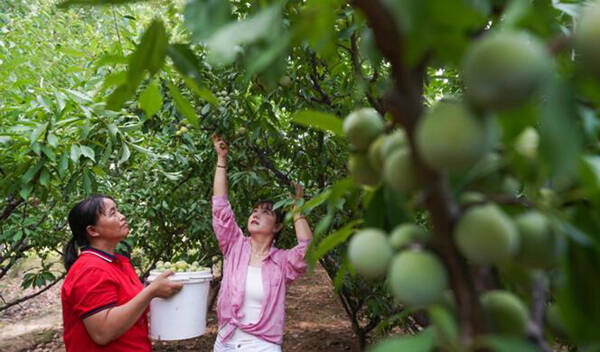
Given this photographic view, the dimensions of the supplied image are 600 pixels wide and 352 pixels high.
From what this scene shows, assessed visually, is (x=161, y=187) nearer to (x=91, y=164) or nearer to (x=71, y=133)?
(x=91, y=164)

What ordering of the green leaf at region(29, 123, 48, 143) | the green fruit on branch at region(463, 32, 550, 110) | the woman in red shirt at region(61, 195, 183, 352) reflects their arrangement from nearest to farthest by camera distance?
the green fruit on branch at region(463, 32, 550, 110)
the green leaf at region(29, 123, 48, 143)
the woman in red shirt at region(61, 195, 183, 352)

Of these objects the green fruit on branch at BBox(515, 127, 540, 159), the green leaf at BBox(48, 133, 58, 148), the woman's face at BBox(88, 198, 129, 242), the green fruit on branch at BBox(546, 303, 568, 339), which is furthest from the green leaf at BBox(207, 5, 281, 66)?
the woman's face at BBox(88, 198, 129, 242)

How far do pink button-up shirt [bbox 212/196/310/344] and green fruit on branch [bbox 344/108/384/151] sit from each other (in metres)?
2.41

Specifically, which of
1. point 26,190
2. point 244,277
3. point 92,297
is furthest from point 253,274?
point 26,190

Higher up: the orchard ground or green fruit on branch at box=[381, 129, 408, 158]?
green fruit on branch at box=[381, 129, 408, 158]

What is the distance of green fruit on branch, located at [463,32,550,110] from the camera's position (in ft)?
1.38

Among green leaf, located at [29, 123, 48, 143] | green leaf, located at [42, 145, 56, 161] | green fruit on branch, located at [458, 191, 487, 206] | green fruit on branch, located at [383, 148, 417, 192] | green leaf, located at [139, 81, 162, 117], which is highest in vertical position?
green leaf, located at [29, 123, 48, 143]

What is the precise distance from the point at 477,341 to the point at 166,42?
0.61 m

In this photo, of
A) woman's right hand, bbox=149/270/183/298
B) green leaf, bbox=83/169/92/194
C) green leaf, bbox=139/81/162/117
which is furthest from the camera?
green leaf, bbox=83/169/92/194

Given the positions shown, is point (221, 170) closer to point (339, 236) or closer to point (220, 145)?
point (220, 145)

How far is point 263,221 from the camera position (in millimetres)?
3279

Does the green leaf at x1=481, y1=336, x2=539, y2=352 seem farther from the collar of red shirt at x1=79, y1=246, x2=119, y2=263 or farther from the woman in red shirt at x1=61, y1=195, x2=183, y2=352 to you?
the collar of red shirt at x1=79, y1=246, x2=119, y2=263

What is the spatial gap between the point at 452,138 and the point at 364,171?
275 mm

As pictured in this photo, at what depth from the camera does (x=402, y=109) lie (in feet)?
1.58
